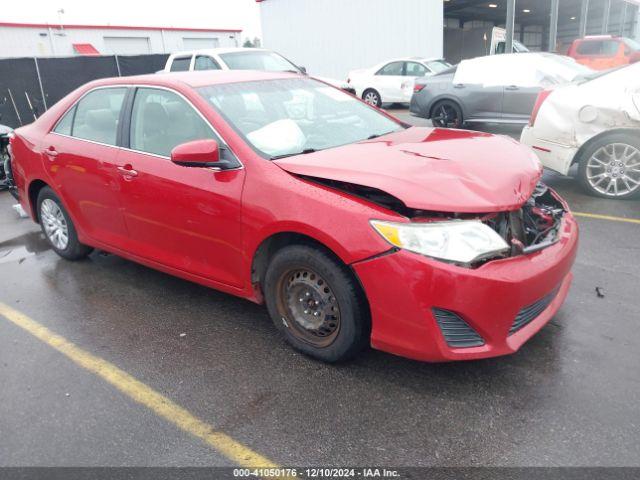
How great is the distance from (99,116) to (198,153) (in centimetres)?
163

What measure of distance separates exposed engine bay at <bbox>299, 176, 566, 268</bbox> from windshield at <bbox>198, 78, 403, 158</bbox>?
0.53 m

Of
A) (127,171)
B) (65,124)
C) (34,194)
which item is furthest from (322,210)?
(34,194)

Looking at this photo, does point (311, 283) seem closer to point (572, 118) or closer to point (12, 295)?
point (12, 295)

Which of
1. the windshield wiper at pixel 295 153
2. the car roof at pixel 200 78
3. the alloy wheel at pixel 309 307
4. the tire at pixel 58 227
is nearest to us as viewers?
the alloy wheel at pixel 309 307

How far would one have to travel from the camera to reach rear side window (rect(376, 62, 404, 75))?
1528 cm

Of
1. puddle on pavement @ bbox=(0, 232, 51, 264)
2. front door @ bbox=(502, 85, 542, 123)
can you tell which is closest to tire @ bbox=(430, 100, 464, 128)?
front door @ bbox=(502, 85, 542, 123)

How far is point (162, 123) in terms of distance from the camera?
380cm

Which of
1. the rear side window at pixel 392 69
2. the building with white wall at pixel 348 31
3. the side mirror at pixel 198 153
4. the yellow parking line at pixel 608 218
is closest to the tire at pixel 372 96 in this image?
the rear side window at pixel 392 69

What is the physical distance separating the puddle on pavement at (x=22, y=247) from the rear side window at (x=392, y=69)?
38.2 ft

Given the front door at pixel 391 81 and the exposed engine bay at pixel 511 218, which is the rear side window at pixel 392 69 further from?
the exposed engine bay at pixel 511 218

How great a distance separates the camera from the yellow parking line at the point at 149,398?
8.17 ft

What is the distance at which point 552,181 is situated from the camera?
22.9 feet

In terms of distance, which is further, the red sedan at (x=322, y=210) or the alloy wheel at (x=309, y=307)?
the alloy wheel at (x=309, y=307)

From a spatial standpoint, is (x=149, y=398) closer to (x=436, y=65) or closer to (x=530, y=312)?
(x=530, y=312)
